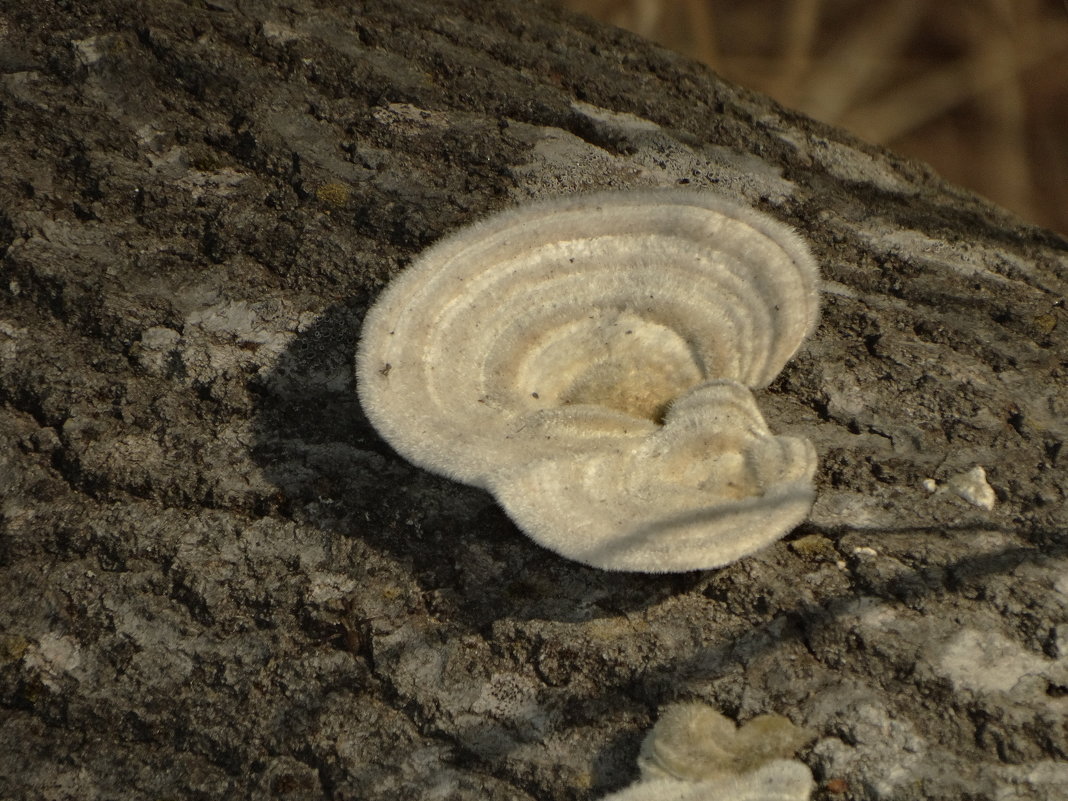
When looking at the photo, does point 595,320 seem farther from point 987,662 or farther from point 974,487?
point 987,662

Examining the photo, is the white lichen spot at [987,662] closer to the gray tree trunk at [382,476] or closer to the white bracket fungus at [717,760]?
the gray tree trunk at [382,476]

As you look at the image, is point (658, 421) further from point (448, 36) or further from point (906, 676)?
point (448, 36)

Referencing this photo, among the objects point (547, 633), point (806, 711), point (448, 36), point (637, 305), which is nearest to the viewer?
point (806, 711)

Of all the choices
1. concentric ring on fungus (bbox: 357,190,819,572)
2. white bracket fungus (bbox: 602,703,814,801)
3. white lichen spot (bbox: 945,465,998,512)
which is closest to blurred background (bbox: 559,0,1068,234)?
concentric ring on fungus (bbox: 357,190,819,572)

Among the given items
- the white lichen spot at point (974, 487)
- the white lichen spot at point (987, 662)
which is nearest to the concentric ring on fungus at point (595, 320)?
the white lichen spot at point (974, 487)

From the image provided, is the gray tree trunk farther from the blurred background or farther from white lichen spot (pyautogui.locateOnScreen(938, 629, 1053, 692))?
the blurred background

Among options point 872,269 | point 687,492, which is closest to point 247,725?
point 687,492
